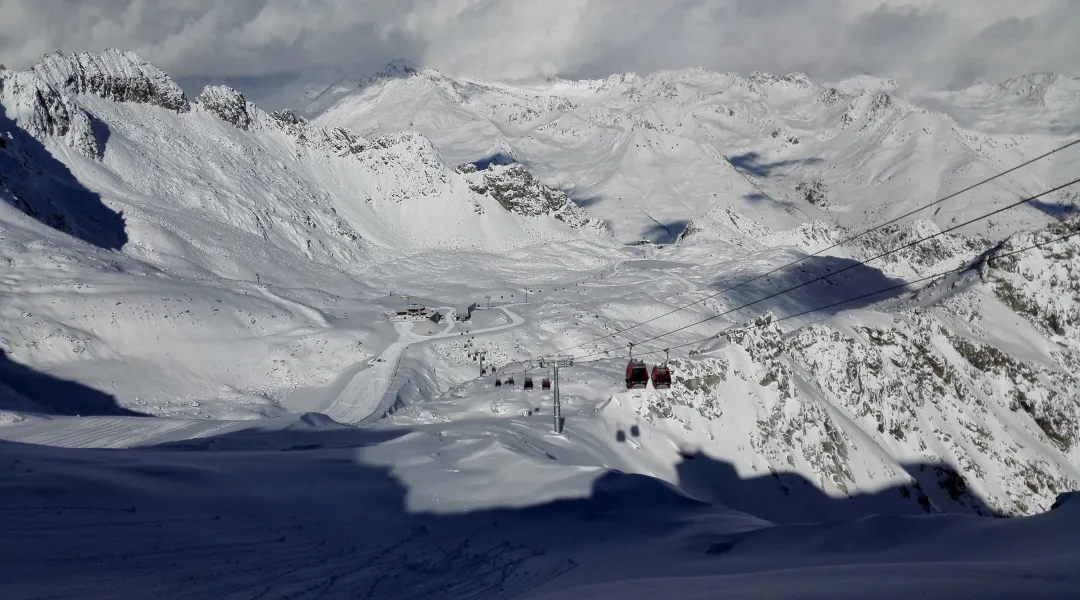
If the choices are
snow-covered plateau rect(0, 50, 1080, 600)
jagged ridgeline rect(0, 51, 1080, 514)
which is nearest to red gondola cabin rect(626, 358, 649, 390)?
snow-covered plateau rect(0, 50, 1080, 600)

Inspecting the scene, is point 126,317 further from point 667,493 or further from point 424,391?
point 667,493

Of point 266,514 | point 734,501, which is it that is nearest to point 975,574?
point 266,514

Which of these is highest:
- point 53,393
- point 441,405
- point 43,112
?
point 43,112

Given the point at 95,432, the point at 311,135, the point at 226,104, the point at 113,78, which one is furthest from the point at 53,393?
the point at 311,135

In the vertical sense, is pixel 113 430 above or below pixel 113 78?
below

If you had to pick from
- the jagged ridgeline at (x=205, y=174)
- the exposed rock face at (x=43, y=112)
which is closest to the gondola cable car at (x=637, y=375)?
the jagged ridgeline at (x=205, y=174)

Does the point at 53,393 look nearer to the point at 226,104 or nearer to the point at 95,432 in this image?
the point at 95,432
